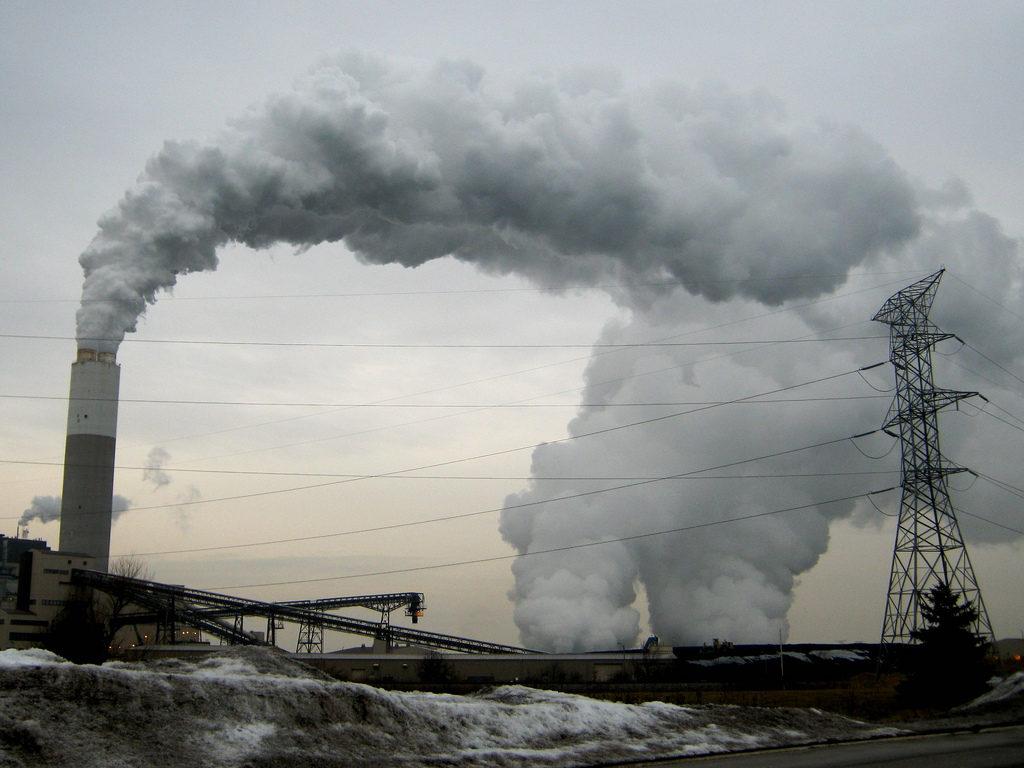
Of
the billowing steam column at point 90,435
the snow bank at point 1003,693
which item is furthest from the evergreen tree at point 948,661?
the billowing steam column at point 90,435

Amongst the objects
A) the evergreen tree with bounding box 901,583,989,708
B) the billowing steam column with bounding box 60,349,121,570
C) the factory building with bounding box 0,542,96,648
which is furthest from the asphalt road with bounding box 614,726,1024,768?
the factory building with bounding box 0,542,96,648

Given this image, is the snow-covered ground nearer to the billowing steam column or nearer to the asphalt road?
the asphalt road

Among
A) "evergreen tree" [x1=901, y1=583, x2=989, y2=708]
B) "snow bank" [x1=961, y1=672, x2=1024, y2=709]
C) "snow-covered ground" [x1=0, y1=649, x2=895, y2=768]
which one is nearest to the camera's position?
"snow-covered ground" [x1=0, y1=649, x2=895, y2=768]

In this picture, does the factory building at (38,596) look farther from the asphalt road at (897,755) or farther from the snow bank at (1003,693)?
the asphalt road at (897,755)

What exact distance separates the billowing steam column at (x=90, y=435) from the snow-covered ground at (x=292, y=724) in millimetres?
49645

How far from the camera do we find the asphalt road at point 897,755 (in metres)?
16.9

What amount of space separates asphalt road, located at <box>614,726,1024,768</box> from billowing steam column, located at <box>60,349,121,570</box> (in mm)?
59024

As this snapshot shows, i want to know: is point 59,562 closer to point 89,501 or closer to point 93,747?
point 89,501

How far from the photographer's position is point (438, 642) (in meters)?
68.8

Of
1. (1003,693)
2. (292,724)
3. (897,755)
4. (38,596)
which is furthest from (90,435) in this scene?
(897,755)

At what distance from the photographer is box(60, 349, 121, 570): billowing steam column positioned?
66625mm

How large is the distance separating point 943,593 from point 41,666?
32379 mm

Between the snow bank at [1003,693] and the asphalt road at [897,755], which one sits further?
the snow bank at [1003,693]

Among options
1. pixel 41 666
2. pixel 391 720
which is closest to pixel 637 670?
pixel 391 720
